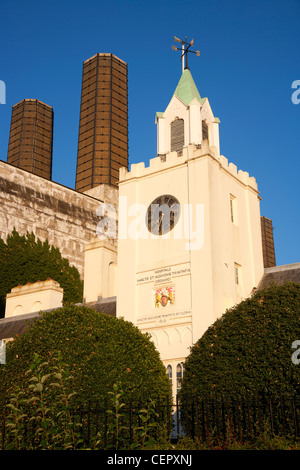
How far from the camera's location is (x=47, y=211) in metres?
61.6

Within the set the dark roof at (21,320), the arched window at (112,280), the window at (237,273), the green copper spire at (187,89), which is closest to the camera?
the window at (237,273)

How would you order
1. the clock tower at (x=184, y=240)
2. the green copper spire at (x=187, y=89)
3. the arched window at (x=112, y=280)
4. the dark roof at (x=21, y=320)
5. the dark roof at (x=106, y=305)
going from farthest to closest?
the arched window at (x=112, y=280)
the dark roof at (x=21, y=320)
the dark roof at (x=106, y=305)
the green copper spire at (x=187, y=89)
the clock tower at (x=184, y=240)

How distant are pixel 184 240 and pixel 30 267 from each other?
92.9 ft

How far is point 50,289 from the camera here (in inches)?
1650

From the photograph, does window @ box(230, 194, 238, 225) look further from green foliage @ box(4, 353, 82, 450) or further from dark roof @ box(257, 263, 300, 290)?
green foliage @ box(4, 353, 82, 450)

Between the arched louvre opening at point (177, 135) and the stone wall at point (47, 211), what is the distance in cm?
2927

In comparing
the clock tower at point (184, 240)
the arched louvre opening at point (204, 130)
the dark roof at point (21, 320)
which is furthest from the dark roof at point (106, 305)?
the arched louvre opening at point (204, 130)

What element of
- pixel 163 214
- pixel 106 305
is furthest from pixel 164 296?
pixel 106 305

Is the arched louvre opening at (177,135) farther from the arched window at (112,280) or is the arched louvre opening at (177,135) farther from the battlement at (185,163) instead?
the arched window at (112,280)

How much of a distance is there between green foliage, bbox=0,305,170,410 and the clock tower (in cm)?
738

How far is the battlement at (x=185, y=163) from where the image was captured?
1142 inches

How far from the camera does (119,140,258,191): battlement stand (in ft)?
95.1
